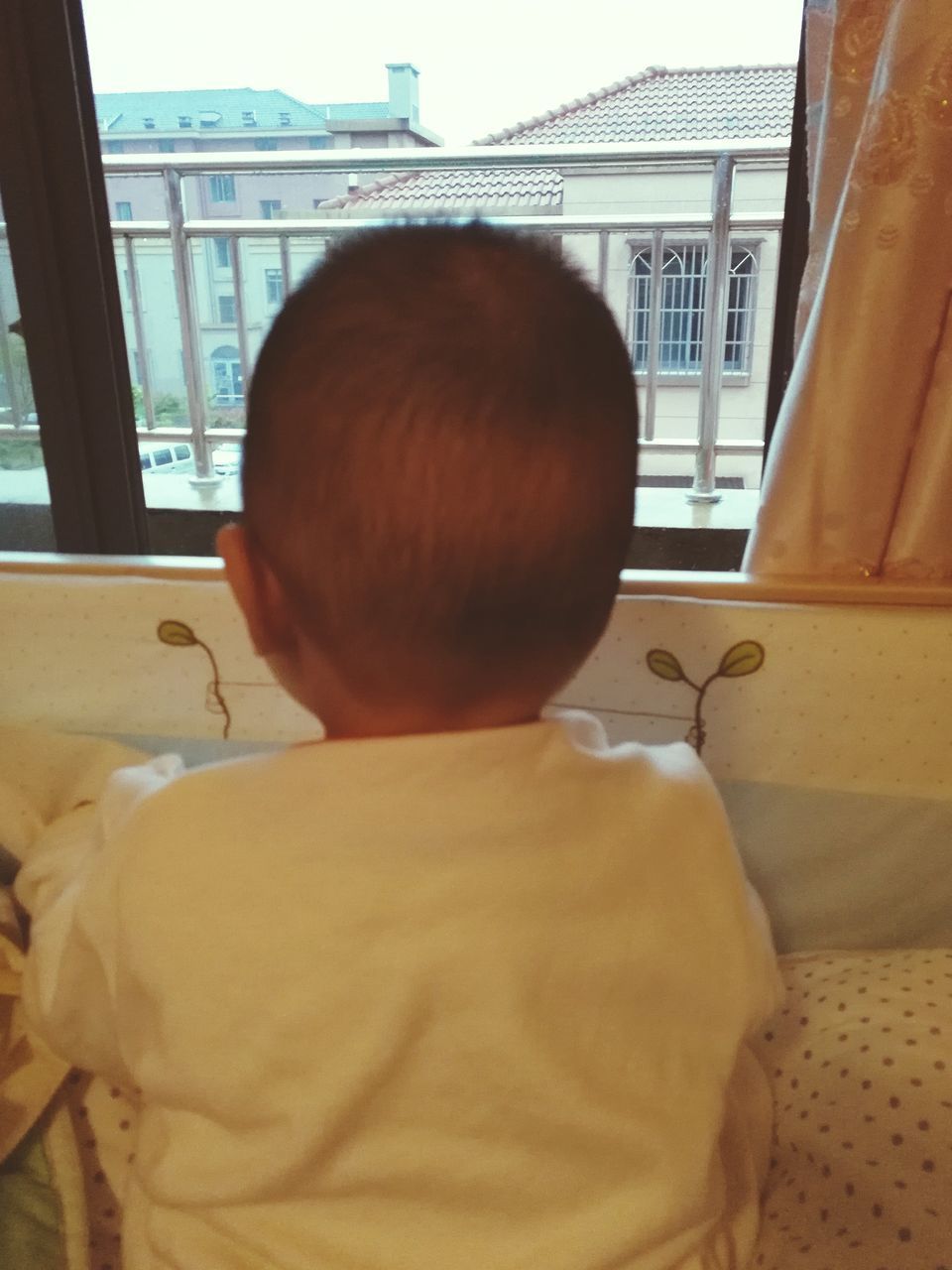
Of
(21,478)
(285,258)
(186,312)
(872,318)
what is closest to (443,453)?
(872,318)

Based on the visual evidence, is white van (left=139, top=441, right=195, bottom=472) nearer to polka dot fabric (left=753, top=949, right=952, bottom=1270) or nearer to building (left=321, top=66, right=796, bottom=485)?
building (left=321, top=66, right=796, bottom=485)

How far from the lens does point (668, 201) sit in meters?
2.64

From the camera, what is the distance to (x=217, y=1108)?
1.78 feet

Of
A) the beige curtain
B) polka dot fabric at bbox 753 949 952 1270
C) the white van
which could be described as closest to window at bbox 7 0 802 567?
the white van

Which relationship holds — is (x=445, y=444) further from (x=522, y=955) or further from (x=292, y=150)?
(x=292, y=150)

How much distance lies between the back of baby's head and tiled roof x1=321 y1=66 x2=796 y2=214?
218 cm

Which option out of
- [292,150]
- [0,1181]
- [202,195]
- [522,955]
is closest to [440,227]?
[522,955]

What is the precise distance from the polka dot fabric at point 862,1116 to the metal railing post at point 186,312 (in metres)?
2.05

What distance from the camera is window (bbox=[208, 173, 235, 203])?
2479 millimetres

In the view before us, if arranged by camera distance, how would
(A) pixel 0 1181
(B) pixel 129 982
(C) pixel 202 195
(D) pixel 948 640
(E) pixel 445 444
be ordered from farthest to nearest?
(C) pixel 202 195
(D) pixel 948 640
(A) pixel 0 1181
(B) pixel 129 982
(E) pixel 445 444

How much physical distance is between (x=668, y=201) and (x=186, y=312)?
1.27 metres

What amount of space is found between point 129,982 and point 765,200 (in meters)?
2.52

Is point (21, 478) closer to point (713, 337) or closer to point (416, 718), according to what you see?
point (416, 718)

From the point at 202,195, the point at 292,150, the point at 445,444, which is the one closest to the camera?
the point at 445,444
